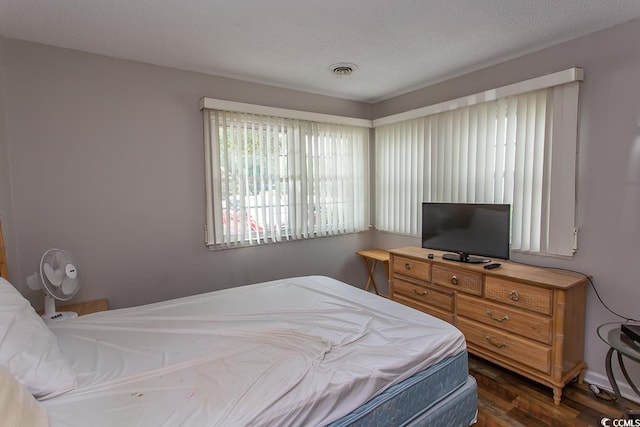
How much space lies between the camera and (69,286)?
6.76 feet

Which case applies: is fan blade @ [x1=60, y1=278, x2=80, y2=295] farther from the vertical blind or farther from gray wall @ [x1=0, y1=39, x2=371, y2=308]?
the vertical blind

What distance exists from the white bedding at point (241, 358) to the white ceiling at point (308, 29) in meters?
1.80

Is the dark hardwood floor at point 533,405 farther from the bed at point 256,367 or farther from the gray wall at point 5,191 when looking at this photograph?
the gray wall at point 5,191

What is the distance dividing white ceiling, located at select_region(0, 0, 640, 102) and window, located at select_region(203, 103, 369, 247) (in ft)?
1.96

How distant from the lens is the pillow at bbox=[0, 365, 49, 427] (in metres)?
0.86

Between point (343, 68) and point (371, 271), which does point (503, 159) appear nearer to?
point (343, 68)

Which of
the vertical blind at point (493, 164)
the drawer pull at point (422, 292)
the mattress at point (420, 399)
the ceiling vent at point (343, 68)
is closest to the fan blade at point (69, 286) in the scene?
the mattress at point (420, 399)

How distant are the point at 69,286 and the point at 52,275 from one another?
4.6 inches

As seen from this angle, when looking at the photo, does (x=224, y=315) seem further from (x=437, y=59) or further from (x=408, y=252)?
(x=437, y=59)

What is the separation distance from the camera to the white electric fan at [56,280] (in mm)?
1988

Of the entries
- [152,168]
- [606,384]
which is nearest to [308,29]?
[152,168]

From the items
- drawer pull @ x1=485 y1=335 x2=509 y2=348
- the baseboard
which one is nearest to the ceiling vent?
drawer pull @ x1=485 y1=335 x2=509 y2=348

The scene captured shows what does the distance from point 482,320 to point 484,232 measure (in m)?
0.68

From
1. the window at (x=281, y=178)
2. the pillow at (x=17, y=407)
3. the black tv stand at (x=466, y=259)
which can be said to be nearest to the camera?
the pillow at (x=17, y=407)
